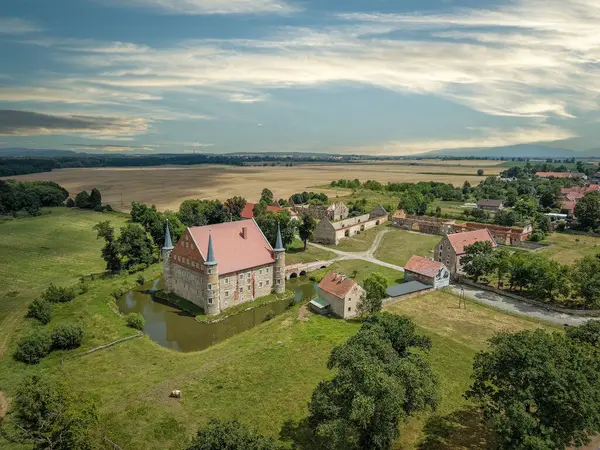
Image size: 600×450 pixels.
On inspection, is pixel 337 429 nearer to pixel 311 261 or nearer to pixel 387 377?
pixel 387 377

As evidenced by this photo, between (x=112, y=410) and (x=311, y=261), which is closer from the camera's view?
(x=112, y=410)

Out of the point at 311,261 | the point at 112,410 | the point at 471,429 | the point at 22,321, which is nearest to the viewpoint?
the point at 471,429

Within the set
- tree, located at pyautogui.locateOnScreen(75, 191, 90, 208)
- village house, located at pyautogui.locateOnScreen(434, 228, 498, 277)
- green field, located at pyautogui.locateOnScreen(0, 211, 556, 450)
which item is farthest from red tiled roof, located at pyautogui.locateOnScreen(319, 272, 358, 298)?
tree, located at pyautogui.locateOnScreen(75, 191, 90, 208)

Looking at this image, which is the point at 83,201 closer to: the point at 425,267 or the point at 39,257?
the point at 39,257

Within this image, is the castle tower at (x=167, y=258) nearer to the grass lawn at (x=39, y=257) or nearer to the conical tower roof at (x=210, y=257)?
the conical tower roof at (x=210, y=257)

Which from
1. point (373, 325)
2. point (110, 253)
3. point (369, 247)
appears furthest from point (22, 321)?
point (369, 247)

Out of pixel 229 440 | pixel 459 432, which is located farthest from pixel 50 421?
pixel 459 432

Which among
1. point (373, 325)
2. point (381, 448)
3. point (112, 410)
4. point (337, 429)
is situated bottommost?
point (112, 410)
